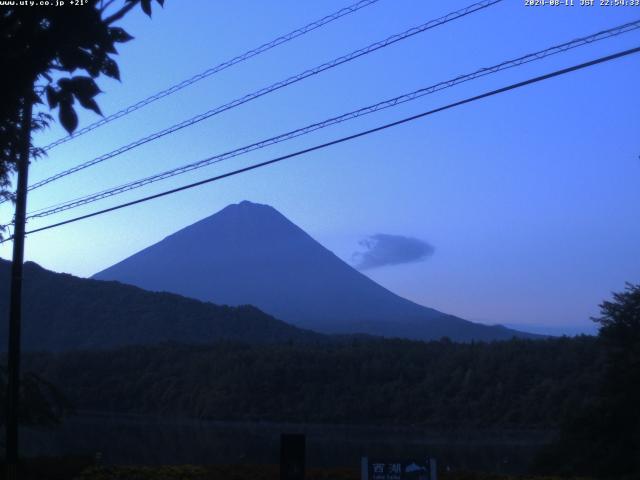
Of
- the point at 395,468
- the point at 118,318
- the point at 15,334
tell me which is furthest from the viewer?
the point at 118,318

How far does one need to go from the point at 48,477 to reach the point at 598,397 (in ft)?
42.6

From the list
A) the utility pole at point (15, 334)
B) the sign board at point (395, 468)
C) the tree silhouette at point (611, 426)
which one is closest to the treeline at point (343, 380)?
the tree silhouette at point (611, 426)

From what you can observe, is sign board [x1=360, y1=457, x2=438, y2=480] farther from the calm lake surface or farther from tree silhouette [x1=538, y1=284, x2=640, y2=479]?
tree silhouette [x1=538, y1=284, x2=640, y2=479]

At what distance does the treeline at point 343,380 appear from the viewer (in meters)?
38.3

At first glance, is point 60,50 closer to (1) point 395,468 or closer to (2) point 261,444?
(1) point 395,468

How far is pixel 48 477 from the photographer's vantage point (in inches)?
648

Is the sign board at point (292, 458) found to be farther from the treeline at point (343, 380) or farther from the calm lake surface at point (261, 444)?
the treeline at point (343, 380)

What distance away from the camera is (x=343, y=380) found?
45.6 meters

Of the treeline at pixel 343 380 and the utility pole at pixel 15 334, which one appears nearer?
the utility pole at pixel 15 334

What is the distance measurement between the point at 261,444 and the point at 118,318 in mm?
46663

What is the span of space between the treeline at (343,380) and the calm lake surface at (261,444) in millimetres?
2446

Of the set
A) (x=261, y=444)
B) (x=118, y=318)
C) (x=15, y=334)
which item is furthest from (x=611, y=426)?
(x=118, y=318)

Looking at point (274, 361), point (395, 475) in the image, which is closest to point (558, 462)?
point (395, 475)

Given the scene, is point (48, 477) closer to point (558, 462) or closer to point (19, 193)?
point (19, 193)
